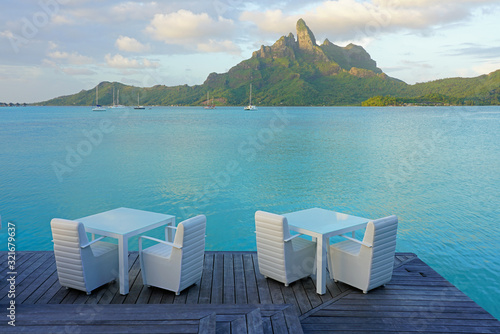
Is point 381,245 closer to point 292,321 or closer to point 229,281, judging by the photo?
point 292,321

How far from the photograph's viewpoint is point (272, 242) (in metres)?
4.23

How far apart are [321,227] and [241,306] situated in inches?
54.5

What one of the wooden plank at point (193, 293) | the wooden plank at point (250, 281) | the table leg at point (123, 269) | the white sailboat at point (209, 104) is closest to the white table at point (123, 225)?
the table leg at point (123, 269)

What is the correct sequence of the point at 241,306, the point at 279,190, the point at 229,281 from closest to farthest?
the point at 241,306 → the point at 229,281 → the point at 279,190

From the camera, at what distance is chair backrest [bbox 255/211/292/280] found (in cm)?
411

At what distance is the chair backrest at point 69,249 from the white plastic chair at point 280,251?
191 centimetres

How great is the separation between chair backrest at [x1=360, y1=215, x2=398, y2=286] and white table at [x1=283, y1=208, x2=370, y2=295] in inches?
15.2

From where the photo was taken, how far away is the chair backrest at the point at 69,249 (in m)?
3.79

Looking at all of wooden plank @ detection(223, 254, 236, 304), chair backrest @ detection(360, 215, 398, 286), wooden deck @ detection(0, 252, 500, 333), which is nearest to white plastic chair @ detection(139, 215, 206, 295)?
wooden deck @ detection(0, 252, 500, 333)

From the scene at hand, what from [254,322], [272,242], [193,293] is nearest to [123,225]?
[193,293]

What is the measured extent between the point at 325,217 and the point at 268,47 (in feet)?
493

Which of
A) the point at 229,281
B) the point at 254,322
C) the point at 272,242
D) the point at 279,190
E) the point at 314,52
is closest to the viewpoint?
the point at 254,322

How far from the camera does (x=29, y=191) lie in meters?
13.6

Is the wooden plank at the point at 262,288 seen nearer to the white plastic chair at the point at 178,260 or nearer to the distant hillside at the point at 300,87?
the white plastic chair at the point at 178,260
